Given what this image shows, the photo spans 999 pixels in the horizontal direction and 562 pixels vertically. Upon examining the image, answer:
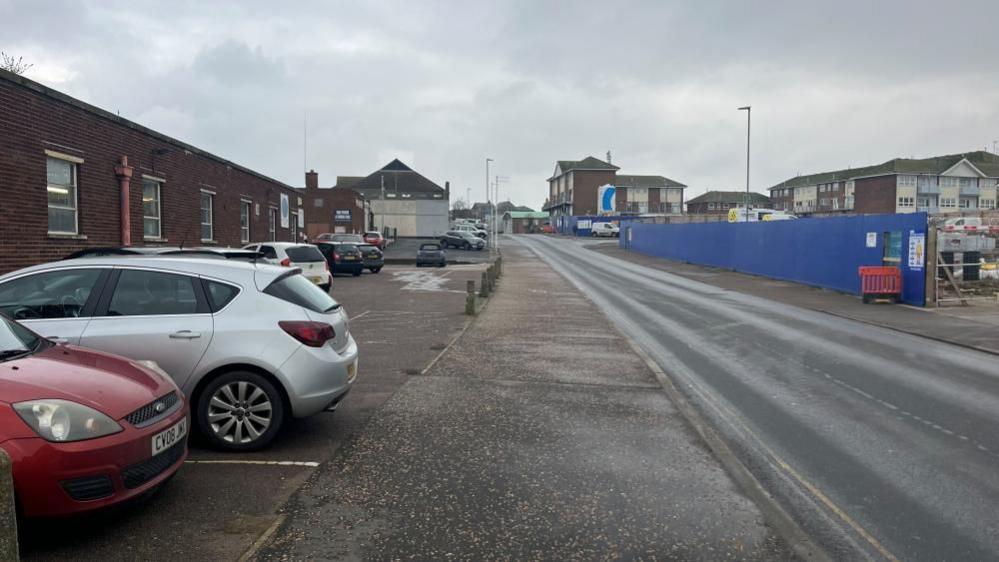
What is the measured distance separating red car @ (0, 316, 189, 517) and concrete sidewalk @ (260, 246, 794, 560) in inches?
34.7

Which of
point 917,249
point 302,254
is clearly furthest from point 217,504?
point 917,249

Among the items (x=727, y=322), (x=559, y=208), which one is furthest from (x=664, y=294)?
(x=559, y=208)

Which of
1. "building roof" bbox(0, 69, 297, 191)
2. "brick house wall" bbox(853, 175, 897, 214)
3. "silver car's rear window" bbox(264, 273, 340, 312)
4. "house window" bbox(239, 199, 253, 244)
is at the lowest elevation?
"silver car's rear window" bbox(264, 273, 340, 312)

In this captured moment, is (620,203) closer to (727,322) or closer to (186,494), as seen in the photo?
(727,322)

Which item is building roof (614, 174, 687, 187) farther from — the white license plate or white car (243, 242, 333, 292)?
the white license plate

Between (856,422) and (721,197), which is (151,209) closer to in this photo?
(856,422)

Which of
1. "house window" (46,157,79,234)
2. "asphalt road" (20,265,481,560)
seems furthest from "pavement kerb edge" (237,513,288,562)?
"house window" (46,157,79,234)

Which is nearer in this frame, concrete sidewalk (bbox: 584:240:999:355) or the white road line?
the white road line

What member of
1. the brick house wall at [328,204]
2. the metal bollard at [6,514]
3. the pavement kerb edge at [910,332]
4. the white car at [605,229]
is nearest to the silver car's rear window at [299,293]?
the metal bollard at [6,514]

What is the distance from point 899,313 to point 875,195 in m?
85.6

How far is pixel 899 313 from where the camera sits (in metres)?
17.1

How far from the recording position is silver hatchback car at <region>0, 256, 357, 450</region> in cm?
549

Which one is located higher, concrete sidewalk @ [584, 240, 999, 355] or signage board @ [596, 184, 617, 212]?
signage board @ [596, 184, 617, 212]

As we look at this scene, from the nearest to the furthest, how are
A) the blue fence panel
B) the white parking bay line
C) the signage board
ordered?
the white parking bay line, the blue fence panel, the signage board
